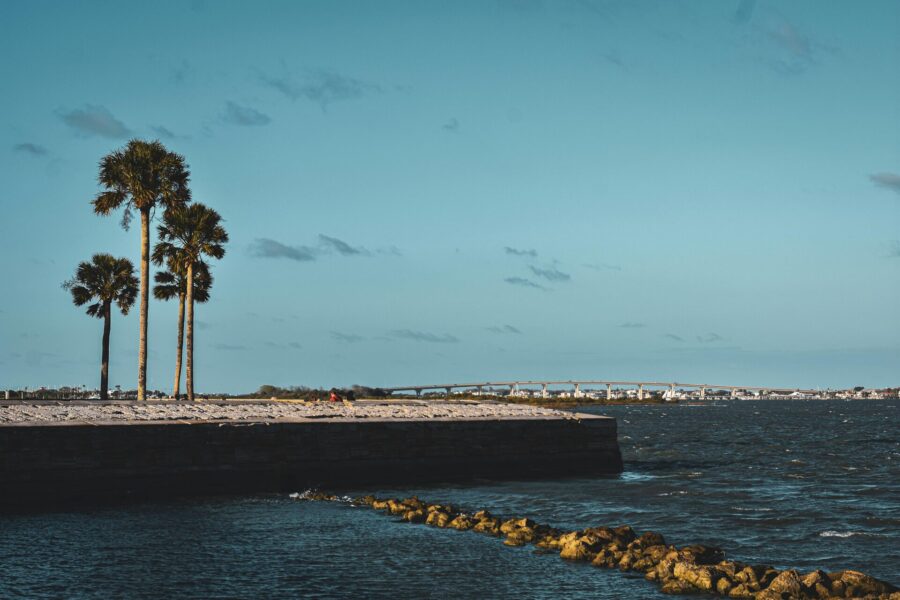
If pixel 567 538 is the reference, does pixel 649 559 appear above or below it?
below

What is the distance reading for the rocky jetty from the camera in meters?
17.2

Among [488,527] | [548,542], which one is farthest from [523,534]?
[488,527]

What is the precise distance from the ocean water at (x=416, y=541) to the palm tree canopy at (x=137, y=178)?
977 inches

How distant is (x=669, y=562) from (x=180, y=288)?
47.7 meters

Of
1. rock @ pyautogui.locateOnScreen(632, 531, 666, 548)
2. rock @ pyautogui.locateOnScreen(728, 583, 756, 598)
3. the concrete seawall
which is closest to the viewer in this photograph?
rock @ pyautogui.locateOnScreen(728, 583, 756, 598)

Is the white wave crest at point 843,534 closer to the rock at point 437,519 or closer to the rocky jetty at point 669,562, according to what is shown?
the rocky jetty at point 669,562

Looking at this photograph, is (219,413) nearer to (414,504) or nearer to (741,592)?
(414,504)

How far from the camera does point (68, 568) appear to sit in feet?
64.0

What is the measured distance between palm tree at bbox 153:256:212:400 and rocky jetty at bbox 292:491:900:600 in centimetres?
3647

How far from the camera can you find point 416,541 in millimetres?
23344

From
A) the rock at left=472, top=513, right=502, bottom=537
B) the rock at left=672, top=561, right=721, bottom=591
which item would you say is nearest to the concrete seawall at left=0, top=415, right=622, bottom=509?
the rock at left=472, top=513, right=502, bottom=537

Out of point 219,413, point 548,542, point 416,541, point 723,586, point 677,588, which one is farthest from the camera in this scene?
point 219,413

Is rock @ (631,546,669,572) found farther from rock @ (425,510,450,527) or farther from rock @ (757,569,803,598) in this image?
rock @ (425,510,450,527)

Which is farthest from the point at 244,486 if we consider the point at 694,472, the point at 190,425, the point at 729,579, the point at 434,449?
the point at 694,472
